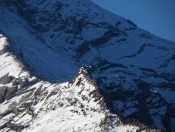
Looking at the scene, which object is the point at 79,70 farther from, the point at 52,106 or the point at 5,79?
the point at 5,79

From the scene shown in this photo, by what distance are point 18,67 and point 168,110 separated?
28.6 meters

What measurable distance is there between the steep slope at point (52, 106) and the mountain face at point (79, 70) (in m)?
0.12

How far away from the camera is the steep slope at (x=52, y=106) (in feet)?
181

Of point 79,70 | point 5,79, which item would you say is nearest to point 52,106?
point 79,70

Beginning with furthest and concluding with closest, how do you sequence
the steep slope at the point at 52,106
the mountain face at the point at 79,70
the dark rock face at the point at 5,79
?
the dark rock face at the point at 5,79
the mountain face at the point at 79,70
the steep slope at the point at 52,106

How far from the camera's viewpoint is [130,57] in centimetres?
12119

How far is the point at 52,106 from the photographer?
63688 millimetres

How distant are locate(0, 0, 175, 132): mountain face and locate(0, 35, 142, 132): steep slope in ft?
0.40

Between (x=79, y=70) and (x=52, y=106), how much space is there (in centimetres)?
930

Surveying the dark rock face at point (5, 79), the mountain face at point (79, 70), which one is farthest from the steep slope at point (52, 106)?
the mountain face at point (79, 70)

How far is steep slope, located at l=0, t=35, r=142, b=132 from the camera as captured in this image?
55219mm

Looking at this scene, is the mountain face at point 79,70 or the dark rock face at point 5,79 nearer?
the mountain face at point 79,70

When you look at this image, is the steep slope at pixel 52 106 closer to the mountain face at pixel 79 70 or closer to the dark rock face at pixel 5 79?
the dark rock face at pixel 5 79

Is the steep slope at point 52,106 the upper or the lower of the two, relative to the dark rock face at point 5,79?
lower
